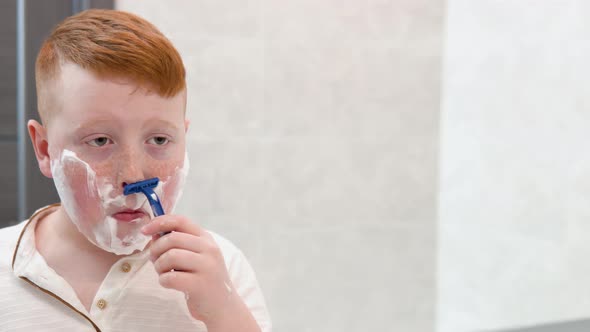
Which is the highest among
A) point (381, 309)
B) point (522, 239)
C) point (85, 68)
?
point (85, 68)

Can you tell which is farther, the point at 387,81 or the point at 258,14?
the point at 387,81

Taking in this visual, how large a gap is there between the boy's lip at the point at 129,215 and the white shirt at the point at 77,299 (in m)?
0.06

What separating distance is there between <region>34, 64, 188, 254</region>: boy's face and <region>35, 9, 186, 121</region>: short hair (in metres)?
0.01

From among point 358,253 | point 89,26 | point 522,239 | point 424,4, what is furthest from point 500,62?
point 89,26

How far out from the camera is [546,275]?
1.53m

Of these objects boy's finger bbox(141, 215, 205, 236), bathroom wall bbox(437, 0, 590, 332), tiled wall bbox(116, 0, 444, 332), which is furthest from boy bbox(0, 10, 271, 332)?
bathroom wall bbox(437, 0, 590, 332)

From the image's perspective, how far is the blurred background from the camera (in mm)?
1308

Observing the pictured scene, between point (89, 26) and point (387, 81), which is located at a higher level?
point (89, 26)

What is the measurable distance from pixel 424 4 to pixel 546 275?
Result: 710 mm

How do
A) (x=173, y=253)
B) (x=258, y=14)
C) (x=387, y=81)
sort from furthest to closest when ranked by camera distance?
(x=387, y=81), (x=258, y=14), (x=173, y=253)

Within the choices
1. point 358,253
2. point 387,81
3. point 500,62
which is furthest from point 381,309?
point 500,62

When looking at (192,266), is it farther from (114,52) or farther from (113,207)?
(114,52)

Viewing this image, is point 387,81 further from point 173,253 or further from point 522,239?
point 173,253

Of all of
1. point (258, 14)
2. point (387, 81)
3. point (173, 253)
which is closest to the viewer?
point (173, 253)
